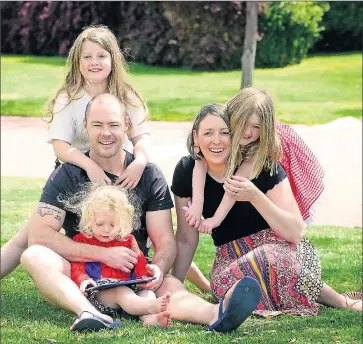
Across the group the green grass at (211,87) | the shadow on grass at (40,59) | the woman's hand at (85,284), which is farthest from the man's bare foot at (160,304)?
the shadow on grass at (40,59)

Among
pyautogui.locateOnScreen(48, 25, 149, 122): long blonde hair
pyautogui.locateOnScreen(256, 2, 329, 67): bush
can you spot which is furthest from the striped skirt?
pyautogui.locateOnScreen(256, 2, 329, 67): bush

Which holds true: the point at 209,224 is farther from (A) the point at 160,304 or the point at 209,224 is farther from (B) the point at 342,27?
(B) the point at 342,27

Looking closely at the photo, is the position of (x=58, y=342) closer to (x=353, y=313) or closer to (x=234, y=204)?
(x=234, y=204)

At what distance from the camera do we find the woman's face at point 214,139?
178 inches

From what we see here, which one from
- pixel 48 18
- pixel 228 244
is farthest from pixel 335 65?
pixel 228 244

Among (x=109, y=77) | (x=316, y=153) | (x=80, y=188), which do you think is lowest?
(x=316, y=153)

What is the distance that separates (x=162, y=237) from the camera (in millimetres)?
4629

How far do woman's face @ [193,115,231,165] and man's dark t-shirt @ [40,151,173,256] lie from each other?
12.8 inches

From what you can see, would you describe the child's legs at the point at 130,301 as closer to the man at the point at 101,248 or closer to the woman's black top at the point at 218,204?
the man at the point at 101,248

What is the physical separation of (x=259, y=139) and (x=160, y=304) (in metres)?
0.96

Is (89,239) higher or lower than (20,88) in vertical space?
higher

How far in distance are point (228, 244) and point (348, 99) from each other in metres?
15.0

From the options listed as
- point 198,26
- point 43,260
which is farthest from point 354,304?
point 198,26

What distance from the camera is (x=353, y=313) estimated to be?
15.0 feet
